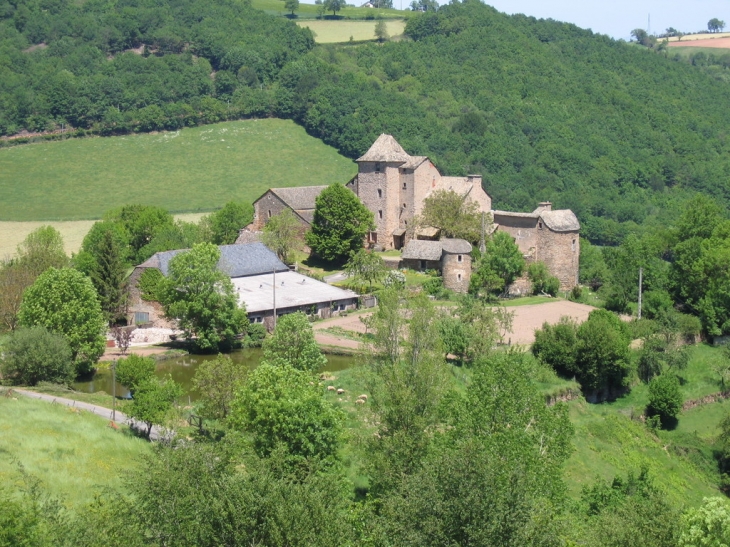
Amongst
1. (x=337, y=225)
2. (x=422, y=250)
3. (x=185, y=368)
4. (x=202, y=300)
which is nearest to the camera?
(x=185, y=368)

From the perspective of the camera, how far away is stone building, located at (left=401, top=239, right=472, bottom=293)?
2165 inches

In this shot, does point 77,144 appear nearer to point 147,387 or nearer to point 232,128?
point 232,128

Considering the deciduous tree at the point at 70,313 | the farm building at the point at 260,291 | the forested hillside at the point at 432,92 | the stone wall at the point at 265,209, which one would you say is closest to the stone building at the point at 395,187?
the stone wall at the point at 265,209

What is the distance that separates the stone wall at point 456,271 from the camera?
54906 millimetres

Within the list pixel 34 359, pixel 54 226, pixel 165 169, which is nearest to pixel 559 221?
pixel 34 359

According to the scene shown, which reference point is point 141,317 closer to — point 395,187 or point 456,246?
point 456,246

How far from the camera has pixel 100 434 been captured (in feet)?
97.1

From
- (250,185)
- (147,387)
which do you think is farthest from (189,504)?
(250,185)

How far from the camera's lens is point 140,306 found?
50.8 meters

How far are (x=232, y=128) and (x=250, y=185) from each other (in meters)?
15.0

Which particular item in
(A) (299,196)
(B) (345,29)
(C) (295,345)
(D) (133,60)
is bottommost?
(C) (295,345)

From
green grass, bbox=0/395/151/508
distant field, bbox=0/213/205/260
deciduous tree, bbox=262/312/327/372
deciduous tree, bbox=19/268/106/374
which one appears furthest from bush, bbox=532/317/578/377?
distant field, bbox=0/213/205/260

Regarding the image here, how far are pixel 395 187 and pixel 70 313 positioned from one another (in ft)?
89.3

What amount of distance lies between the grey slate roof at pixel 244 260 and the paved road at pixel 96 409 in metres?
16.9
